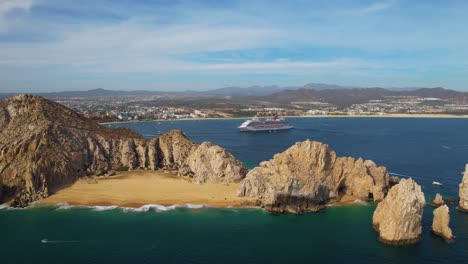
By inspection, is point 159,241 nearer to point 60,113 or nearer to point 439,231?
point 439,231

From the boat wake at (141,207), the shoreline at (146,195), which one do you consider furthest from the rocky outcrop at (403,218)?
the boat wake at (141,207)

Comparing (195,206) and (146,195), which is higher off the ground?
(146,195)

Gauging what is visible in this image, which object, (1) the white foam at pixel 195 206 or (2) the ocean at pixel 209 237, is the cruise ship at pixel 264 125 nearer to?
(2) the ocean at pixel 209 237

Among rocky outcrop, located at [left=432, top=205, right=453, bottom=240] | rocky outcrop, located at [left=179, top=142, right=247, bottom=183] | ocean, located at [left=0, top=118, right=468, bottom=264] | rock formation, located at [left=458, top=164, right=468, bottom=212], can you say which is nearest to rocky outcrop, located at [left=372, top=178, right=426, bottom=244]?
ocean, located at [left=0, top=118, right=468, bottom=264]

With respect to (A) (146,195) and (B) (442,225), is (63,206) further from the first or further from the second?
(B) (442,225)

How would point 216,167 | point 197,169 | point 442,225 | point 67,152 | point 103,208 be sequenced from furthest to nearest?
1. point 197,169
2. point 67,152
3. point 216,167
4. point 103,208
5. point 442,225

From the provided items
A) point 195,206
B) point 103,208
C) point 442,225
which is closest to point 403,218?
point 442,225

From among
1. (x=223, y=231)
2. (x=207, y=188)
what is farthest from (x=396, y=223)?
(x=207, y=188)
